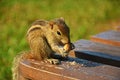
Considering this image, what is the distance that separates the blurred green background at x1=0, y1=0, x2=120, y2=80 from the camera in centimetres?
488

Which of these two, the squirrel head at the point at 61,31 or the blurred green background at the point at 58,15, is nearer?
the squirrel head at the point at 61,31

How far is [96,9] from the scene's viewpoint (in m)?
6.51

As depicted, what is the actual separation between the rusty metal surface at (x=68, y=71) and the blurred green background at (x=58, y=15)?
215cm

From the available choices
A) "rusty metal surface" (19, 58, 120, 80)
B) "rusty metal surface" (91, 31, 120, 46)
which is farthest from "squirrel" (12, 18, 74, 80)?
"rusty metal surface" (91, 31, 120, 46)

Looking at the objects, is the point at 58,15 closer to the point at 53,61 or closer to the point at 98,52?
the point at 98,52

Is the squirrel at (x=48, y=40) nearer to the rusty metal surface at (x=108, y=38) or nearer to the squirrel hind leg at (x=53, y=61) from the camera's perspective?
the squirrel hind leg at (x=53, y=61)

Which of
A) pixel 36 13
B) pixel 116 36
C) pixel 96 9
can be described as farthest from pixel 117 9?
pixel 116 36

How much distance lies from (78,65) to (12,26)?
330cm

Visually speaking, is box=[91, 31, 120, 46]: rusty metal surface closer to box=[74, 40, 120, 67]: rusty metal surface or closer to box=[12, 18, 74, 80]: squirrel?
box=[74, 40, 120, 67]: rusty metal surface

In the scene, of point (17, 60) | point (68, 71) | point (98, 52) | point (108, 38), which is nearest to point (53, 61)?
point (68, 71)

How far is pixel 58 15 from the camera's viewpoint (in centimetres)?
595

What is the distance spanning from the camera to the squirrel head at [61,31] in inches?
87.4

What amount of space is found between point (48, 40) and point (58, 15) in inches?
145

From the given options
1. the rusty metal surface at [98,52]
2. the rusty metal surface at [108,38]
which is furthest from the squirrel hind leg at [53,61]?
the rusty metal surface at [108,38]
